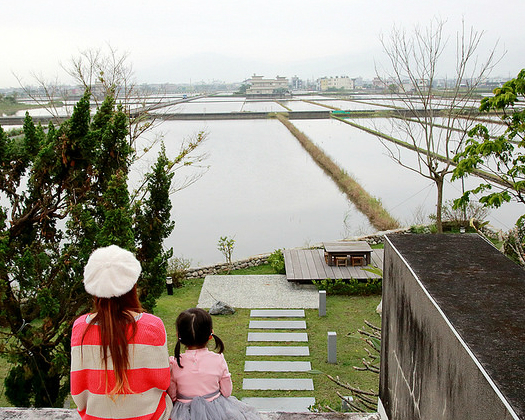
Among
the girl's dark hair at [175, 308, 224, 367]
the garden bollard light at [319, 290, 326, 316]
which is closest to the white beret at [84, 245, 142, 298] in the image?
the girl's dark hair at [175, 308, 224, 367]

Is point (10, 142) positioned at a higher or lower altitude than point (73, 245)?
higher

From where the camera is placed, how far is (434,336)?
1793 mm

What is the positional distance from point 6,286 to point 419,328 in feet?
11.0

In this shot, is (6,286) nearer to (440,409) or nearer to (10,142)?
(10,142)

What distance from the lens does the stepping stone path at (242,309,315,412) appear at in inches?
208

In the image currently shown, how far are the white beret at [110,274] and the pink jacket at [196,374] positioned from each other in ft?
1.46

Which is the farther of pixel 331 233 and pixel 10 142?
pixel 331 233

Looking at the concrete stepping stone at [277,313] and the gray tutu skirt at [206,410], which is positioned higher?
the gray tutu skirt at [206,410]

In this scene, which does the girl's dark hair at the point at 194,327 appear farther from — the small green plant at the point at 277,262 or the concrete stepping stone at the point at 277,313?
the small green plant at the point at 277,262

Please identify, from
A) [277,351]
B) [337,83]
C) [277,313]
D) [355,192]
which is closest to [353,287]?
[277,313]

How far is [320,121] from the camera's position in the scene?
3884 cm

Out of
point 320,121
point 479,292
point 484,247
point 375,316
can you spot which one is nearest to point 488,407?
point 479,292

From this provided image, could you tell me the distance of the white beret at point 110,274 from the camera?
1620 millimetres

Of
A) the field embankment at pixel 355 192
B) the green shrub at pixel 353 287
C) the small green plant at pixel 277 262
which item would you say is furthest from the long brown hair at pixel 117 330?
the field embankment at pixel 355 192
